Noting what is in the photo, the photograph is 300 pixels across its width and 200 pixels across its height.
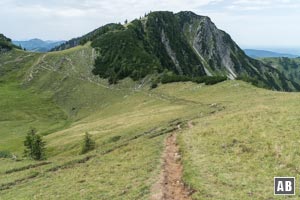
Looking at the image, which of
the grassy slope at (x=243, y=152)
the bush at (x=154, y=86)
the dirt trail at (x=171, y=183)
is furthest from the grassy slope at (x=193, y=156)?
the bush at (x=154, y=86)

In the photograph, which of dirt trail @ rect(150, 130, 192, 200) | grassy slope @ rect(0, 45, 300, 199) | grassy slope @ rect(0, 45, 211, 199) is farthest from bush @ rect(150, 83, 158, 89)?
dirt trail @ rect(150, 130, 192, 200)

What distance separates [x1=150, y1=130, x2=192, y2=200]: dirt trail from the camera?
25688mm

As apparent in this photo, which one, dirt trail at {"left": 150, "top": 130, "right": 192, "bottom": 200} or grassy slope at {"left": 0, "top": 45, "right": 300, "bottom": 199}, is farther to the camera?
grassy slope at {"left": 0, "top": 45, "right": 300, "bottom": 199}

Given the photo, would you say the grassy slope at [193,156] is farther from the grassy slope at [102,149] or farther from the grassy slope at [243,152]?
the grassy slope at [102,149]

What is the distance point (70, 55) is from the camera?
177250 mm

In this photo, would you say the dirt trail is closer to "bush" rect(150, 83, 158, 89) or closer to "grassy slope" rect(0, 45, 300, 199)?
"grassy slope" rect(0, 45, 300, 199)

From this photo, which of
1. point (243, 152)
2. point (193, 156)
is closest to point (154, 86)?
point (193, 156)

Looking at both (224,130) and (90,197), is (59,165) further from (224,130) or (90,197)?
(224,130)

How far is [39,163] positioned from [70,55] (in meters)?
136

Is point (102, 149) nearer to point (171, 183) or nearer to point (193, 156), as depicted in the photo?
point (193, 156)

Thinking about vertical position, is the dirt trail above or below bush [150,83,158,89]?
below

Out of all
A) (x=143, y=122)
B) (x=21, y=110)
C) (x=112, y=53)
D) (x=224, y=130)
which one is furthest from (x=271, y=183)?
(x=112, y=53)

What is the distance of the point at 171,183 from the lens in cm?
2852

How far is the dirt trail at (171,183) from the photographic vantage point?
25.7 meters
